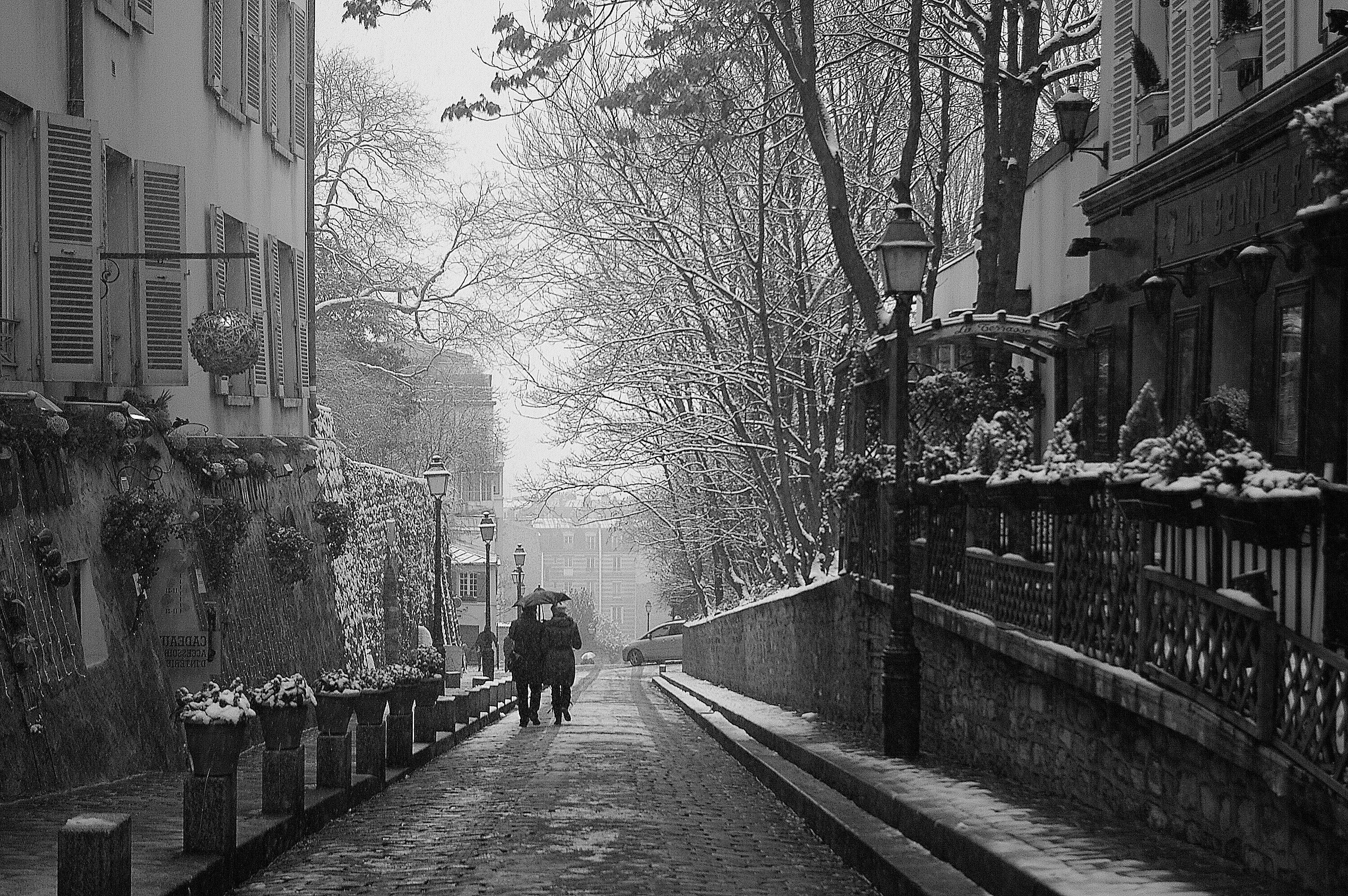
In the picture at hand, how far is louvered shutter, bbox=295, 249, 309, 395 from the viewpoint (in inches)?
899

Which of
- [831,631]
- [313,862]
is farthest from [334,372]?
[313,862]

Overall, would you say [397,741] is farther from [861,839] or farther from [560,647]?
[560,647]

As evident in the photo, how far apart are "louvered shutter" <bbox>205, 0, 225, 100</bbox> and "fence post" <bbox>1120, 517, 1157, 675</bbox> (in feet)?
44.4

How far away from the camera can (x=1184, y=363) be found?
15.0 meters

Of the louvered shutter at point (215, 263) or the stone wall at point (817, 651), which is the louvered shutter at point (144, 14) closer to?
the louvered shutter at point (215, 263)

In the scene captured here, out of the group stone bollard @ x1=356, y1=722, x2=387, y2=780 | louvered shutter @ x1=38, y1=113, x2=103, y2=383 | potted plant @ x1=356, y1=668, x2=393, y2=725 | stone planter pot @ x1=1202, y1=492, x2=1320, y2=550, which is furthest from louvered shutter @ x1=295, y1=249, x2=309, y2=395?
stone planter pot @ x1=1202, y1=492, x2=1320, y2=550

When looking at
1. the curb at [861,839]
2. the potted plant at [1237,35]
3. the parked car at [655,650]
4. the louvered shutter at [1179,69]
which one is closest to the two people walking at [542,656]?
the curb at [861,839]

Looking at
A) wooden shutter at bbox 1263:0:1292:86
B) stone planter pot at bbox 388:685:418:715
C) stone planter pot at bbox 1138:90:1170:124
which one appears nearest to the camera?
wooden shutter at bbox 1263:0:1292:86

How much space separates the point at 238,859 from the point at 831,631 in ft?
36.6

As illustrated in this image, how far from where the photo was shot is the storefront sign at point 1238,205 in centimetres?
1185

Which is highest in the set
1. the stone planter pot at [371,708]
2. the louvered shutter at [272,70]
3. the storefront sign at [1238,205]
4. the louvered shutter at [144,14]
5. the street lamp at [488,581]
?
the louvered shutter at [272,70]

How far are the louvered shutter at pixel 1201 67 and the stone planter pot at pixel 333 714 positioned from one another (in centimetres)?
834

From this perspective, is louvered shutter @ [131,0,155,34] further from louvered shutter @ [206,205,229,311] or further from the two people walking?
the two people walking

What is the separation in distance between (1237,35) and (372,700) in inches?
343
